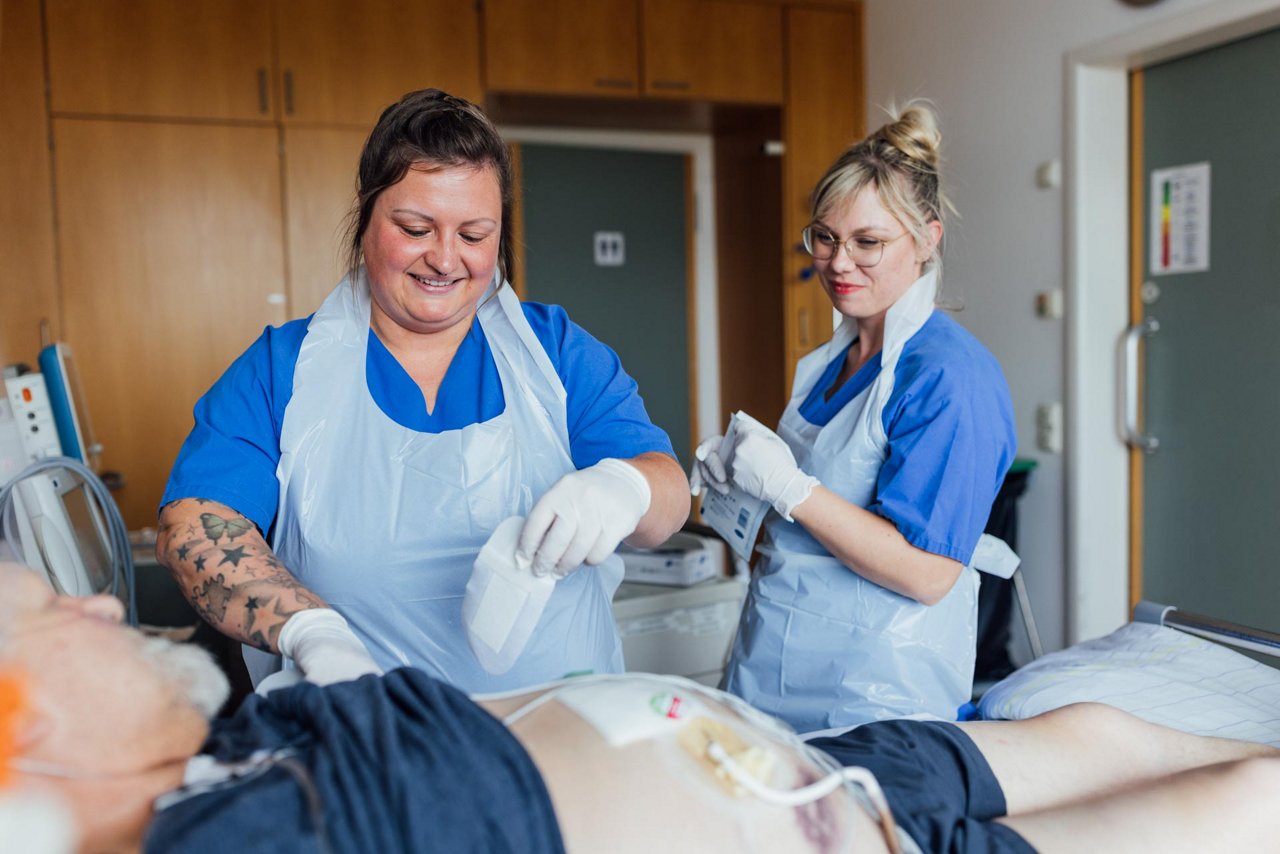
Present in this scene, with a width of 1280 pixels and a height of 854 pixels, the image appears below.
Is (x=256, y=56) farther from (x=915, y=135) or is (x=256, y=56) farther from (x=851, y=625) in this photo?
(x=851, y=625)

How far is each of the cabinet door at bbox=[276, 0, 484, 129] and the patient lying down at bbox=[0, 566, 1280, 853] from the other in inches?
106

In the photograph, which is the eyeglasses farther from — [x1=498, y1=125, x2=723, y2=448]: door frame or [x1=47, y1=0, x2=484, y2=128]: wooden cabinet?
[x1=498, y1=125, x2=723, y2=448]: door frame

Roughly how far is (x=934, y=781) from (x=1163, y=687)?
563 millimetres

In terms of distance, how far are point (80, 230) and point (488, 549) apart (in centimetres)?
271

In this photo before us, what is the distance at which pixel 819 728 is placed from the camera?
1.35 m

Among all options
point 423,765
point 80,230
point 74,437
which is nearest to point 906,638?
point 423,765

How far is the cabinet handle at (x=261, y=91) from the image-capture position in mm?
3281

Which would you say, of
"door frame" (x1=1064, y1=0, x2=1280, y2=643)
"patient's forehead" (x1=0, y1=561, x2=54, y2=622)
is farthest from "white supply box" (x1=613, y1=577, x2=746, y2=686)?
"door frame" (x1=1064, y1=0, x2=1280, y2=643)

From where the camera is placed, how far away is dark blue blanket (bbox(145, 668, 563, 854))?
0.76m

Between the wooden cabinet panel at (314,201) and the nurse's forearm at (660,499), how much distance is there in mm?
2349

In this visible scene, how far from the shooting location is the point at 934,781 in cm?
109

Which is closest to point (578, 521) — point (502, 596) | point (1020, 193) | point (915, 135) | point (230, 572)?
point (502, 596)

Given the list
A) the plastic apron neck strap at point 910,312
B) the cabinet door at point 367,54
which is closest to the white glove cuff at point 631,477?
the plastic apron neck strap at point 910,312

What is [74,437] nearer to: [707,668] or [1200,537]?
[707,668]
